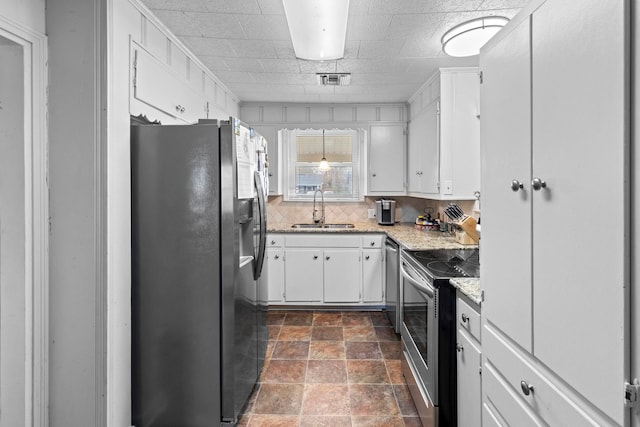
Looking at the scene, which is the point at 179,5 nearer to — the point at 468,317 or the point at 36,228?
the point at 36,228

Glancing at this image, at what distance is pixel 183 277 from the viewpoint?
1865 mm

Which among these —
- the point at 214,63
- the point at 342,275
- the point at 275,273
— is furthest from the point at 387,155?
the point at 214,63

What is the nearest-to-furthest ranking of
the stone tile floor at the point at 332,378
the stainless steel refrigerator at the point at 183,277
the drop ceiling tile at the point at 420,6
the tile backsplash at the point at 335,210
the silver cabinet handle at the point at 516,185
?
the silver cabinet handle at the point at 516,185 → the stainless steel refrigerator at the point at 183,277 → the drop ceiling tile at the point at 420,6 → the stone tile floor at the point at 332,378 → the tile backsplash at the point at 335,210

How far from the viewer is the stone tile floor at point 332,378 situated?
6.75 ft

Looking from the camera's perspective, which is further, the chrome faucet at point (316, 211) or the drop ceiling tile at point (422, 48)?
the chrome faucet at point (316, 211)

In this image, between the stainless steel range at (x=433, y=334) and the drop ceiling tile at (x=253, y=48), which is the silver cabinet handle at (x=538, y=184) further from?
the drop ceiling tile at (x=253, y=48)

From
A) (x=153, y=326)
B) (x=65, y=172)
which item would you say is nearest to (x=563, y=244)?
(x=153, y=326)

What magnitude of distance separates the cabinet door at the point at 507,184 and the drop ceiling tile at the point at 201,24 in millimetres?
1631

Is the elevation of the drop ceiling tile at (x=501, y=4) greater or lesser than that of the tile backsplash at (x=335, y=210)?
greater

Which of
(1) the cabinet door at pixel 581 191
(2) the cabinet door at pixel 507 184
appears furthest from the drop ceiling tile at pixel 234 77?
(1) the cabinet door at pixel 581 191

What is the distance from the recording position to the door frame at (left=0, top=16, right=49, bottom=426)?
5.18ft

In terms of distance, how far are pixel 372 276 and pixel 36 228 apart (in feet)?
9.73

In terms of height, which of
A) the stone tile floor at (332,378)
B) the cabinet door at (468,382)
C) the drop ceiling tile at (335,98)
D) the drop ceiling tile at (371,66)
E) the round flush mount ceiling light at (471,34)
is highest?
the drop ceiling tile at (335,98)

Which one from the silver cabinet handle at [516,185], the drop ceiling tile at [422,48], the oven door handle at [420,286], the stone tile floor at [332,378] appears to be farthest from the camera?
the drop ceiling tile at [422,48]
